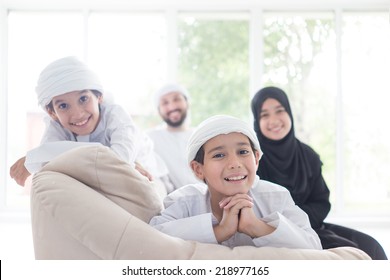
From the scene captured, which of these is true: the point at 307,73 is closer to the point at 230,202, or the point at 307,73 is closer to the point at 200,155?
the point at 200,155

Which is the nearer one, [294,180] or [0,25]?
[294,180]

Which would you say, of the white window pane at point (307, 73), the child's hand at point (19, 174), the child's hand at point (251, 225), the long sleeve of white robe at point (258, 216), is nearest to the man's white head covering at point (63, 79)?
the child's hand at point (19, 174)

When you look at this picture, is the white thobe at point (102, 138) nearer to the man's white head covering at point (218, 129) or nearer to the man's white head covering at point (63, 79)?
the man's white head covering at point (63, 79)

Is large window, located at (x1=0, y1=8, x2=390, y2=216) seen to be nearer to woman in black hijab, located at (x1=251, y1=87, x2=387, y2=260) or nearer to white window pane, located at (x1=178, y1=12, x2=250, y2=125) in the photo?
white window pane, located at (x1=178, y1=12, x2=250, y2=125)

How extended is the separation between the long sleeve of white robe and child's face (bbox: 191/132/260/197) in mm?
87

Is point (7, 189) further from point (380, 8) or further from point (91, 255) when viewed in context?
point (380, 8)

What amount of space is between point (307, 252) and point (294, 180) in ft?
2.68

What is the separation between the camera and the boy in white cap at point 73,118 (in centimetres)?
175

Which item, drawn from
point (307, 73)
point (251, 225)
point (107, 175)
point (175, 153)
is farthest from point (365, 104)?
point (107, 175)

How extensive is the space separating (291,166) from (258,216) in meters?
0.69

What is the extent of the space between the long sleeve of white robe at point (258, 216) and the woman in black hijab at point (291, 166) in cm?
48

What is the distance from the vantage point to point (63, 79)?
174 cm
